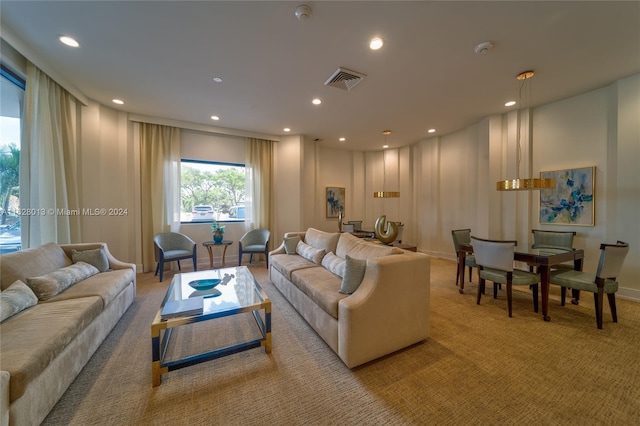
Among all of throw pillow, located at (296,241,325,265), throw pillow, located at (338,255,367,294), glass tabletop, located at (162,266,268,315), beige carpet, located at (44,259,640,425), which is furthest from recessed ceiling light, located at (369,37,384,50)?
beige carpet, located at (44,259,640,425)

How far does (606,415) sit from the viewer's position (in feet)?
4.87

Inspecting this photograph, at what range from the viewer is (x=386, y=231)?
10.7 ft

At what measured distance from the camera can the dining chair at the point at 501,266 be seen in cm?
277

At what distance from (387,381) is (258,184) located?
15.7 feet

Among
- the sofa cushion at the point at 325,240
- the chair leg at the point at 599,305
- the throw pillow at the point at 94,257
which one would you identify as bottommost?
the chair leg at the point at 599,305

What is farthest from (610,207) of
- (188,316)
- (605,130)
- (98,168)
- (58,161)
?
(98,168)

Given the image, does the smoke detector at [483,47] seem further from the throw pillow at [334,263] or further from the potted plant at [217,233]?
the potted plant at [217,233]

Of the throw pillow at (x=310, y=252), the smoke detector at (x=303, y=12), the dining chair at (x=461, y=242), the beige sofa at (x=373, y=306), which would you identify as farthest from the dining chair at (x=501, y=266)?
the smoke detector at (x=303, y=12)

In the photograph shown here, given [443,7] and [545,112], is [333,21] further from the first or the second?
[545,112]

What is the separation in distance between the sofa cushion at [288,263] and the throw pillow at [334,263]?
22 cm

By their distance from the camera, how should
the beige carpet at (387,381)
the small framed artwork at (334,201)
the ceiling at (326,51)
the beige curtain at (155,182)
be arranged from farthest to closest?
the small framed artwork at (334,201) → the beige curtain at (155,182) → the ceiling at (326,51) → the beige carpet at (387,381)

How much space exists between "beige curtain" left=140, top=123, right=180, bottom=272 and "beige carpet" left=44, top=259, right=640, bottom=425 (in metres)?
2.52

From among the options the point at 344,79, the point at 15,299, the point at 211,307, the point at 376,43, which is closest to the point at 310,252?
the point at 211,307

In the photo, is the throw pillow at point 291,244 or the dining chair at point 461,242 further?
the throw pillow at point 291,244
